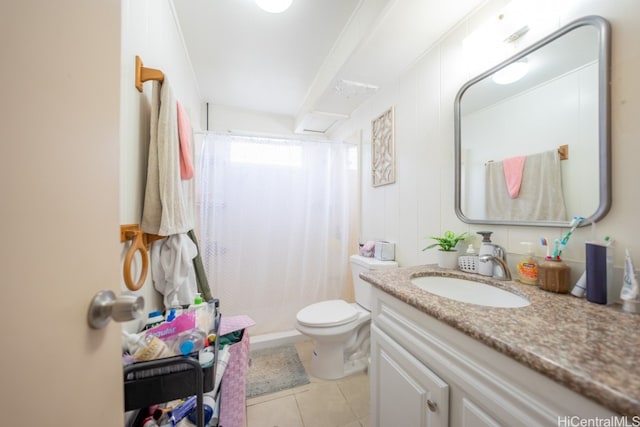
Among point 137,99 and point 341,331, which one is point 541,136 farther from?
point 137,99

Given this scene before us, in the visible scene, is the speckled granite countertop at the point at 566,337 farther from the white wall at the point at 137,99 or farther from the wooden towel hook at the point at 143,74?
the wooden towel hook at the point at 143,74

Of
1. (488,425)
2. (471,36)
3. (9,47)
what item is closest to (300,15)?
(471,36)

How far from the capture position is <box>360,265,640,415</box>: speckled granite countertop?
382mm

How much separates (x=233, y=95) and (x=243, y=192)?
112 cm

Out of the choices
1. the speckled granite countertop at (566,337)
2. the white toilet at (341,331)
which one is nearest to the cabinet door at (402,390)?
the speckled granite countertop at (566,337)

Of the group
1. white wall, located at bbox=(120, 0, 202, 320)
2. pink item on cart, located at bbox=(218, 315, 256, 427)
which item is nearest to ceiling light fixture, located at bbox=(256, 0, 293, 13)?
white wall, located at bbox=(120, 0, 202, 320)

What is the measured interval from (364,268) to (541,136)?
3.98ft

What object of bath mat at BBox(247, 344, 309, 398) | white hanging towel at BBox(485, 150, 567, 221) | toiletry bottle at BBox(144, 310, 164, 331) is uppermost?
white hanging towel at BBox(485, 150, 567, 221)

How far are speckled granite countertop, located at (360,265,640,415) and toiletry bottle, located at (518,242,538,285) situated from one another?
0.07 m

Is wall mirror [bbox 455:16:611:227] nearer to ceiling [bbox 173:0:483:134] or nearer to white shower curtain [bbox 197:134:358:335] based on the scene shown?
ceiling [bbox 173:0:483:134]

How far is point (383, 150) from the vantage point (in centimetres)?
184

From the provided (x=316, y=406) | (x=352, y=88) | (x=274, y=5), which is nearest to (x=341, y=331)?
(x=316, y=406)

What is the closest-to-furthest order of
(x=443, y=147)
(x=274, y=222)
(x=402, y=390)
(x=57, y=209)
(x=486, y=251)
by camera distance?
(x=57, y=209) → (x=402, y=390) → (x=486, y=251) → (x=443, y=147) → (x=274, y=222)

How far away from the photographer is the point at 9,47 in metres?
0.27
